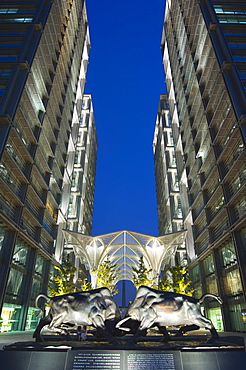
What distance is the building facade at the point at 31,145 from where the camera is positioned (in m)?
26.5

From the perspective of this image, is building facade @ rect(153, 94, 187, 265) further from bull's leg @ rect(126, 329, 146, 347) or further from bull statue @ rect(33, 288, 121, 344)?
bull's leg @ rect(126, 329, 146, 347)

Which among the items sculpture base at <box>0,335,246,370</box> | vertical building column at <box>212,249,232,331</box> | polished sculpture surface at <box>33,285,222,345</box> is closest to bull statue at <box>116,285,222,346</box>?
polished sculpture surface at <box>33,285,222,345</box>

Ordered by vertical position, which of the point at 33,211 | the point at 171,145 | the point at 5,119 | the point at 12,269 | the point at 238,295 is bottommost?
the point at 238,295

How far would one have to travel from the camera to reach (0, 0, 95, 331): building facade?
2652cm

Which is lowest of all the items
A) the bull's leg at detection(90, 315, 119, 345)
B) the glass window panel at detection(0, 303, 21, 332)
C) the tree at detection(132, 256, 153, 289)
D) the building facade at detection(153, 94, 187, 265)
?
the bull's leg at detection(90, 315, 119, 345)

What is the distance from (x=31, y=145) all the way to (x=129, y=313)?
30302 millimetres

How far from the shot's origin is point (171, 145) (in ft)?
207

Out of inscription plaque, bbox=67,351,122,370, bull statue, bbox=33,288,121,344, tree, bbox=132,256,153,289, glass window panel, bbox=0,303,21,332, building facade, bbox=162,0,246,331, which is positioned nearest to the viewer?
inscription plaque, bbox=67,351,122,370

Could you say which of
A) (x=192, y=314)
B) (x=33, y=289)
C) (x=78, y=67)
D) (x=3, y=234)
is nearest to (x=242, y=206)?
(x=192, y=314)

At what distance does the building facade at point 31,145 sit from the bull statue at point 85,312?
726 inches

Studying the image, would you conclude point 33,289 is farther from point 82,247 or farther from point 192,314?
point 192,314

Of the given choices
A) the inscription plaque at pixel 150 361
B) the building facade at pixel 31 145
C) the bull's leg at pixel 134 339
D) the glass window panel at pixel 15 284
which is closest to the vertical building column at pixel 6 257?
the building facade at pixel 31 145

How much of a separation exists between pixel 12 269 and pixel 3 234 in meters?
4.33

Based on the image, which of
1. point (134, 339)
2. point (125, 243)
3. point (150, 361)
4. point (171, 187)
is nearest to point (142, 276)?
point (125, 243)
